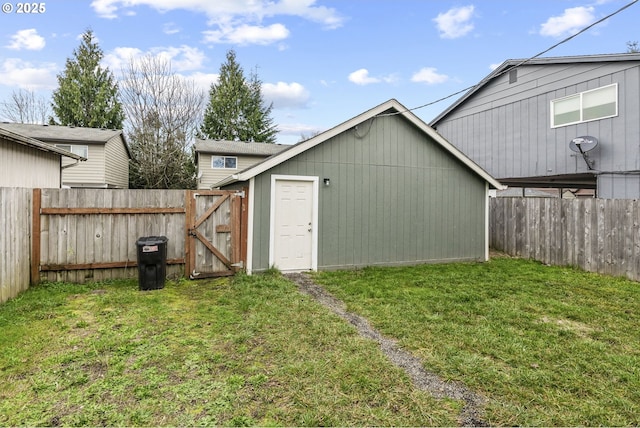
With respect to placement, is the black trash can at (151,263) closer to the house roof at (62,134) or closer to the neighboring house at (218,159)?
the neighboring house at (218,159)

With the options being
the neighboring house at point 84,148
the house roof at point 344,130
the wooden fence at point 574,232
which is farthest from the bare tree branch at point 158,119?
the wooden fence at point 574,232

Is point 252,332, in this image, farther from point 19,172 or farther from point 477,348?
point 19,172

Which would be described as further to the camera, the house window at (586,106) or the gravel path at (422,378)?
the house window at (586,106)

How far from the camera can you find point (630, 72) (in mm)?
8867

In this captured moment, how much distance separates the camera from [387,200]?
28.3ft

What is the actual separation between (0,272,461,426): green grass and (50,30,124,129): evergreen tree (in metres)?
28.5

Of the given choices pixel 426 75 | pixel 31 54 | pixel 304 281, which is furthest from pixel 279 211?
pixel 31 54

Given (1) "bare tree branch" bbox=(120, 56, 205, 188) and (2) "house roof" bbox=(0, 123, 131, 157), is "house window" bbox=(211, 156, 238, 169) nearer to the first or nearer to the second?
(1) "bare tree branch" bbox=(120, 56, 205, 188)

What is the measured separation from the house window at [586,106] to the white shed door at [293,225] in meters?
8.57

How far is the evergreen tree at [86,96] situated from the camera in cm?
2830

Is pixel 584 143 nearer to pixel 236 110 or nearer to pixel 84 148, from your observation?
pixel 84 148

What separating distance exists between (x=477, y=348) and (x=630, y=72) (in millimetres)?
9698

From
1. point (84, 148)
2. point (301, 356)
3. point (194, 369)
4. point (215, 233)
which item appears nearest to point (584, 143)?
point (215, 233)

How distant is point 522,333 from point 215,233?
5.71 m
